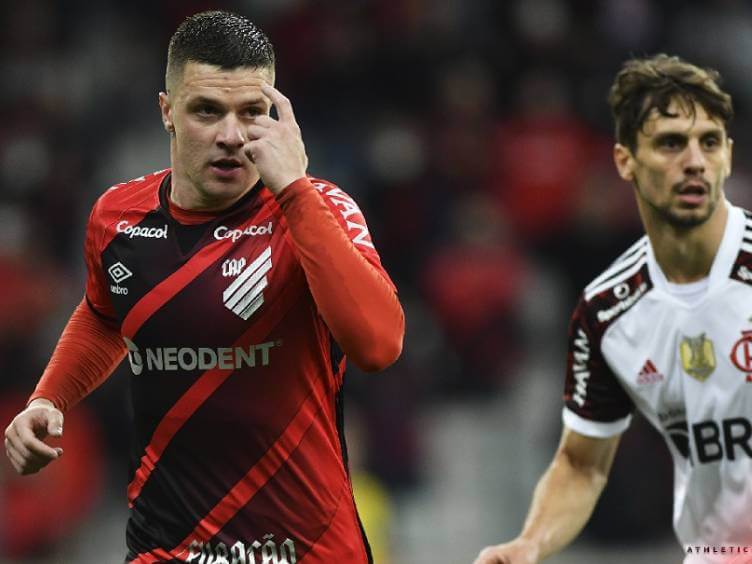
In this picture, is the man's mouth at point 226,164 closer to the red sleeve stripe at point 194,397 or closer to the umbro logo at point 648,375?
the red sleeve stripe at point 194,397

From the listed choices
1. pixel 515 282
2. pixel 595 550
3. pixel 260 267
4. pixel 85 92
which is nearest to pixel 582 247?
pixel 515 282

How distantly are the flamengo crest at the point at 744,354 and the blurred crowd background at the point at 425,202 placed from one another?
4.32m

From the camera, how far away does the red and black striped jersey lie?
4.30 metres

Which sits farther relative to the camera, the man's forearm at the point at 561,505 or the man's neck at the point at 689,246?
the man's forearm at the point at 561,505

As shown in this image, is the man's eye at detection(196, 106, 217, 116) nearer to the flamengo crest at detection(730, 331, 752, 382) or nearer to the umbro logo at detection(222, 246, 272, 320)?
the umbro logo at detection(222, 246, 272, 320)

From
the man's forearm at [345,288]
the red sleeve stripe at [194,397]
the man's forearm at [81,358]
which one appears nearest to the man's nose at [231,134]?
the man's forearm at [345,288]

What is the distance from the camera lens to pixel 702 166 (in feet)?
16.6

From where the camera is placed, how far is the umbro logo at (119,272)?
4.53 m

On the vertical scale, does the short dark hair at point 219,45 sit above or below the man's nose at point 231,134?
above

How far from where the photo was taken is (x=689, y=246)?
510 centimetres

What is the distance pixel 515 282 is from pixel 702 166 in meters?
5.48

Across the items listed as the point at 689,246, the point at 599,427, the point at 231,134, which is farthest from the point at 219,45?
the point at 599,427

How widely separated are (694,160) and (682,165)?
57 millimetres

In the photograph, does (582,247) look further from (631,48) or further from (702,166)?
(702,166)
